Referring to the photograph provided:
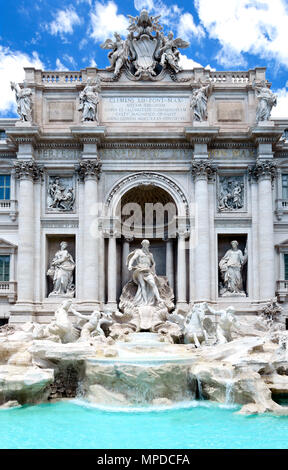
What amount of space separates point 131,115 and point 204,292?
31.5 ft

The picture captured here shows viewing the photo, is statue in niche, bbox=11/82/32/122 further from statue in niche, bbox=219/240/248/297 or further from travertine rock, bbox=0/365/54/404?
travertine rock, bbox=0/365/54/404

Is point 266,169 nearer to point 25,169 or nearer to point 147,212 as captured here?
point 147,212

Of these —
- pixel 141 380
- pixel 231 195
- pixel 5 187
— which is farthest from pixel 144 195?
pixel 141 380

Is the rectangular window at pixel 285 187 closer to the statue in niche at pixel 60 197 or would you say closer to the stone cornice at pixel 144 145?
the stone cornice at pixel 144 145

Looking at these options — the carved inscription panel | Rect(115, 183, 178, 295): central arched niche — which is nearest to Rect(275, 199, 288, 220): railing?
Rect(115, 183, 178, 295): central arched niche

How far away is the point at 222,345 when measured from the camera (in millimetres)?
17938

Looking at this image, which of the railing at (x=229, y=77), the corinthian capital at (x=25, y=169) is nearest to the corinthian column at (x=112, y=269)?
the corinthian capital at (x=25, y=169)

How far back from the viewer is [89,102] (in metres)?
24.2

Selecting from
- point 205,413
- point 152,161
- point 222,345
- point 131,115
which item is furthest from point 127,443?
point 131,115

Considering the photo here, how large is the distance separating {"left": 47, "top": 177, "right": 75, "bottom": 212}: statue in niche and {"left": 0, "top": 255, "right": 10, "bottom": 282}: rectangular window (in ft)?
11.1

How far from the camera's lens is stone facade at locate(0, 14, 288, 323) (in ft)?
78.3

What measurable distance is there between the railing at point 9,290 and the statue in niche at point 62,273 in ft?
5.75

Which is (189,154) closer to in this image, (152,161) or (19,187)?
(152,161)

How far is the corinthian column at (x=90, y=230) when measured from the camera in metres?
23.5
